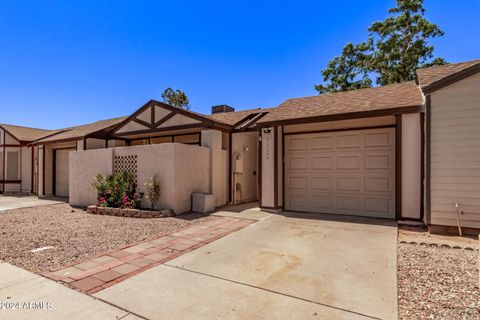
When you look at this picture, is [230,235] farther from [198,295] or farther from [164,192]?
[164,192]

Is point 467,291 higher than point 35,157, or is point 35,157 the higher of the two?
point 35,157

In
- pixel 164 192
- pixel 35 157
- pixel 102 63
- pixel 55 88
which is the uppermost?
pixel 102 63

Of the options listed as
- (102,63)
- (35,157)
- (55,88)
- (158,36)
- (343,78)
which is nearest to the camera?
(158,36)

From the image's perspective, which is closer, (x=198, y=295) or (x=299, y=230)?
(x=198, y=295)

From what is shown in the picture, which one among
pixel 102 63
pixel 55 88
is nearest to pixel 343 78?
pixel 102 63

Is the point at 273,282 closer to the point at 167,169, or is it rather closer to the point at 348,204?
the point at 348,204

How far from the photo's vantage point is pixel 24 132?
1905cm

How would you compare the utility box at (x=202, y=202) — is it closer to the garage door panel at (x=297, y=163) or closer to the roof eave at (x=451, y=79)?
the garage door panel at (x=297, y=163)

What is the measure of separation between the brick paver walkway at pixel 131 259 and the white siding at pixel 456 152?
4807 millimetres

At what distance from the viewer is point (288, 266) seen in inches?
161

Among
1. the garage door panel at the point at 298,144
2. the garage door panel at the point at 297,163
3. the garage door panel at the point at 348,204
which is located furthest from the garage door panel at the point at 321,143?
the garage door panel at the point at 348,204

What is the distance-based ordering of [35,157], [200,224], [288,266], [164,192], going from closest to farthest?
1. [288,266]
2. [200,224]
3. [164,192]
4. [35,157]

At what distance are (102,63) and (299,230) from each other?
13409 mm

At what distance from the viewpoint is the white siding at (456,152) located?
5.52 metres
